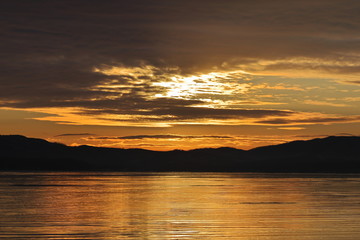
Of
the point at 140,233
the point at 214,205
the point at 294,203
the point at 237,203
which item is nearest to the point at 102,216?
the point at 140,233

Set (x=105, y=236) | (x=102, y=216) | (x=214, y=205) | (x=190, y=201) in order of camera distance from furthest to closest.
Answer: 1. (x=190, y=201)
2. (x=214, y=205)
3. (x=102, y=216)
4. (x=105, y=236)

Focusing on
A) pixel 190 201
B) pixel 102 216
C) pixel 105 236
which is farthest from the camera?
pixel 190 201

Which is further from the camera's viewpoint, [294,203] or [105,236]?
[294,203]

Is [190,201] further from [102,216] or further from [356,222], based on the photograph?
[356,222]

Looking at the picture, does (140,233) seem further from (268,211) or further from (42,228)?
(268,211)

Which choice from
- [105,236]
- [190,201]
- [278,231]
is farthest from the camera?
[190,201]

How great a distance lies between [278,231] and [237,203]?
18.6m

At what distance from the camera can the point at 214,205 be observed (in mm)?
47812

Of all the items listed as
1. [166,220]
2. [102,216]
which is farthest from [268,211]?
[102,216]

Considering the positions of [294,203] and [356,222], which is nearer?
[356,222]

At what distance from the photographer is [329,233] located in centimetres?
3091

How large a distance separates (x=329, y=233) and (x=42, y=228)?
1578cm

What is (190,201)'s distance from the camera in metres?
52.2

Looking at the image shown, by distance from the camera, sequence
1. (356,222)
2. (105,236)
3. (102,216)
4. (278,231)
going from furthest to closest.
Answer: (102,216) → (356,222) → (278,231) → (105,236)
